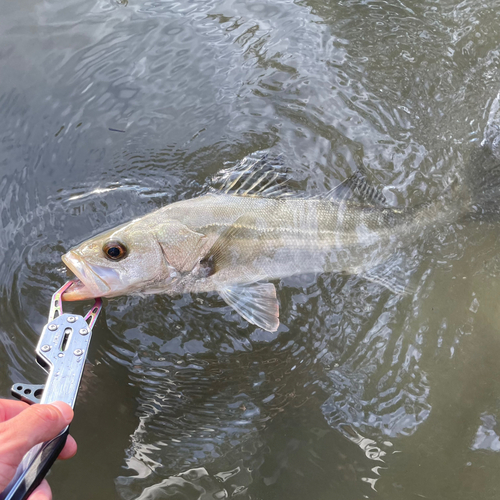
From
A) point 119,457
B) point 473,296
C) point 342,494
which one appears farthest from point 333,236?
point 119,457

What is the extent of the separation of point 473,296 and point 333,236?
4.53 feet

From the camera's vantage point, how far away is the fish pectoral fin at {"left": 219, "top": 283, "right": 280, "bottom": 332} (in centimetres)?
307

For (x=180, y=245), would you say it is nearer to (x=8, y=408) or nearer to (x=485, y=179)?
(x=8, y=408)

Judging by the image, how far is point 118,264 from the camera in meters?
2.77

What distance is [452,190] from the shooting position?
381 cm

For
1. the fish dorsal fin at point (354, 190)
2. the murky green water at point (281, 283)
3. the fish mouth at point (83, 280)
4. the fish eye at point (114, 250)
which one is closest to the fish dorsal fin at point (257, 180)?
the fish dorsal fin at point (354, 190)

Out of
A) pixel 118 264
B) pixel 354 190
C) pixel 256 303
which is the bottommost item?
pixel 256 303

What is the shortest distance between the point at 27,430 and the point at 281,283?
224 centimetres

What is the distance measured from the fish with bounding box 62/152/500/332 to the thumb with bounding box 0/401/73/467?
892 millimetres

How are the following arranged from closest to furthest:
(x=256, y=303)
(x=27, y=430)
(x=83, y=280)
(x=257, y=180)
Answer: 1. (x=27, y=430)
2. (x=83, y=280)
3. (x=256, y=303)
4. (x=257, y=180)

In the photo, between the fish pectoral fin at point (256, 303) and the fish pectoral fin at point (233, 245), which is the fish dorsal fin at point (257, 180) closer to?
the fish pectoral fin at point (233, 245)

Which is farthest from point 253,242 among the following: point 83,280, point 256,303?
point 83,280

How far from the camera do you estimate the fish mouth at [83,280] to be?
2.65 meters

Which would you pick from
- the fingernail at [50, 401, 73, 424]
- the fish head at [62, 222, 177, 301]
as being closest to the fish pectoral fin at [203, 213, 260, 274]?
the fish head at [62, 222, 177, 301]
